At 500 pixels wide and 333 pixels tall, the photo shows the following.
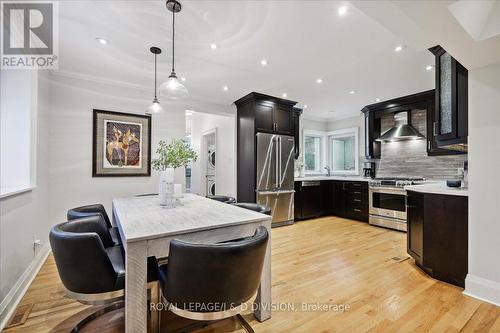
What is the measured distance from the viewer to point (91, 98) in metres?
3.41

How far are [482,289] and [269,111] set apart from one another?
11.8 ft

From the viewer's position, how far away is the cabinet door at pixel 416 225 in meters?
2.40

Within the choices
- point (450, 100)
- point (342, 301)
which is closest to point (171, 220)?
point (342, 301)

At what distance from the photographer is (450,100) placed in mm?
2238

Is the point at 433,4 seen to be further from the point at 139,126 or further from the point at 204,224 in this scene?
the point at 139,126

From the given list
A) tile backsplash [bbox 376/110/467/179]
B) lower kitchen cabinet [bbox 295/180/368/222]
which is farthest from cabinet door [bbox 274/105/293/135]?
tile backsplash [bbox 376/110/467/179]

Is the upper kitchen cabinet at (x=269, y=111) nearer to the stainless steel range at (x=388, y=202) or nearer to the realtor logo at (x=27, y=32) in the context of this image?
the stainless steel range at (x=388, y=202)

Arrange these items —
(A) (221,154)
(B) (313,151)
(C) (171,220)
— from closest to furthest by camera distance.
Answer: (C) (171,220)
(A) (221,154)
(B) (313,151)

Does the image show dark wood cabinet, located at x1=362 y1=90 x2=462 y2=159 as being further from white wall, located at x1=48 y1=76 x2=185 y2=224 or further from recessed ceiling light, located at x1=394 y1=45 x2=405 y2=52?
white wall, located at x1=48 y1=76 x2=185 y2=224

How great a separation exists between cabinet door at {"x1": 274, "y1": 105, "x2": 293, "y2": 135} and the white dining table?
290cm

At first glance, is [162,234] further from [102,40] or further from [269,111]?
[269,111]

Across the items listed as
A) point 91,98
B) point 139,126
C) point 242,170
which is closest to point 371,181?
point 242,170

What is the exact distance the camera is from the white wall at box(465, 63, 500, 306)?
188 centimetres

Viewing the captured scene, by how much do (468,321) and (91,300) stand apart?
8.40 feet
